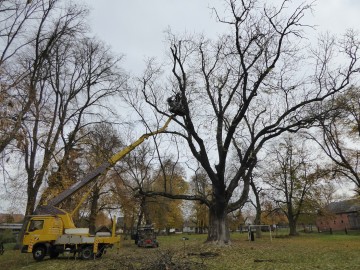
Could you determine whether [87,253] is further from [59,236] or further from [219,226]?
[219,226]

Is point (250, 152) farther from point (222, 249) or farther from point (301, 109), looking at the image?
point (222, 249)

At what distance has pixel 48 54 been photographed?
63.4 feet

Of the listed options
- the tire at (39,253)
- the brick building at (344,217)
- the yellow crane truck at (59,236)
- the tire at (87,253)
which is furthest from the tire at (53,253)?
the brick building at (344,217)

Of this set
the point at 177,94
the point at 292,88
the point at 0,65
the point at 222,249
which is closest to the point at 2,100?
the point at 0,65

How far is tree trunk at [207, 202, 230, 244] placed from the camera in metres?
21.2

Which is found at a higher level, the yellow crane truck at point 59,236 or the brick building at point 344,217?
the brick building at point 344,217

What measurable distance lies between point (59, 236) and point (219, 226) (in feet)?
32.0

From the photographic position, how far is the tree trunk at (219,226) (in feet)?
69.6

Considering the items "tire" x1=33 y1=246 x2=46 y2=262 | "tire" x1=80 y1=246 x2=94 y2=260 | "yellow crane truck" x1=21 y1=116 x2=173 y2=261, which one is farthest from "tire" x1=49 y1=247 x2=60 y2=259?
"tire" x1=80 y1=246 x2=94 y2=260

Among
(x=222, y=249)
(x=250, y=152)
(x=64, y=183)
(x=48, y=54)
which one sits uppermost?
(x=48, y=54)

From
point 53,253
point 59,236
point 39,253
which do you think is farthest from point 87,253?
point 39,253

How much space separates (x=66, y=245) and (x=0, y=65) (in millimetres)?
9531

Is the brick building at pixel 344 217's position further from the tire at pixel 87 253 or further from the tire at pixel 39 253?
the tire at pixel 39 253

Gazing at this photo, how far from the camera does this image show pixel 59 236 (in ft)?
56.6
